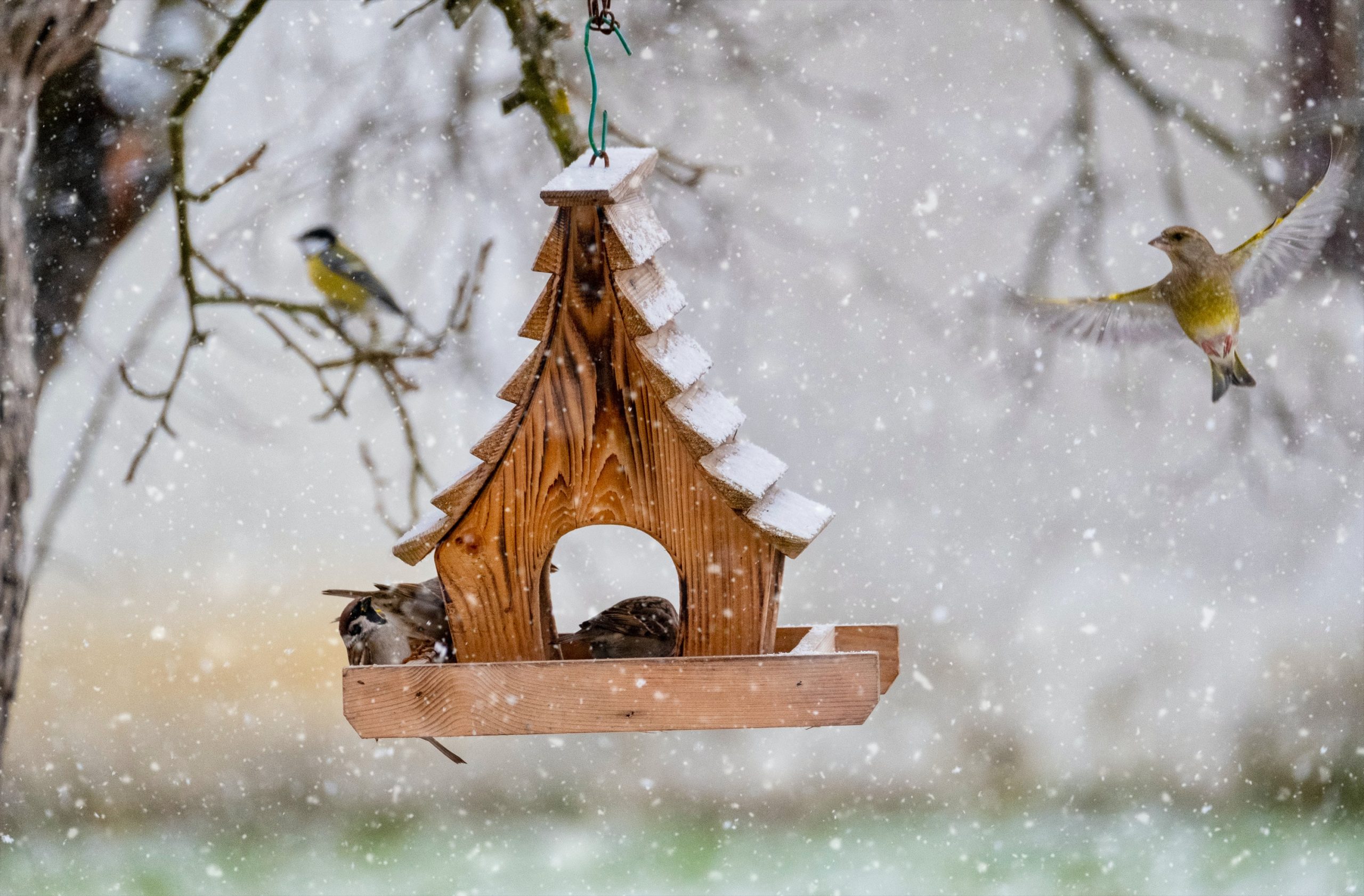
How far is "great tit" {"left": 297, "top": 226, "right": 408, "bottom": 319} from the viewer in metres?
2.79

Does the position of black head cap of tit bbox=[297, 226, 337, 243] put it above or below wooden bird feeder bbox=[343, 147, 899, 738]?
above

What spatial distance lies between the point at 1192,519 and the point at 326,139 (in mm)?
2026

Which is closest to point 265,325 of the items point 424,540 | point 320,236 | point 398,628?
point 320,236

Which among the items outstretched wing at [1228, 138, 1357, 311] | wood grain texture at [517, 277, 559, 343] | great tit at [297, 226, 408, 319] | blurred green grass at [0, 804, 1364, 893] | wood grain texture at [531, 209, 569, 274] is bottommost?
blurred green grass at [0, 804, 1364, 893]

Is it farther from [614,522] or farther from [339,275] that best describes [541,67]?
[614,522]

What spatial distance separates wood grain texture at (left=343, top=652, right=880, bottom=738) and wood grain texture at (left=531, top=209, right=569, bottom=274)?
378mm

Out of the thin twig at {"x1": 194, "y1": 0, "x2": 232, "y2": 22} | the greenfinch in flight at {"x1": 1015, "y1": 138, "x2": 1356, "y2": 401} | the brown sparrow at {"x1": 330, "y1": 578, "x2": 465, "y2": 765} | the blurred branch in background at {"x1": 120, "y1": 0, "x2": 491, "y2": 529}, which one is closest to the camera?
the brown sparrow at {"x1": 330, "y1": 578, "x2": 465, "y2": 765}

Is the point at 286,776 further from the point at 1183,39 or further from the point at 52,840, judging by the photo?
the point at 1183,39

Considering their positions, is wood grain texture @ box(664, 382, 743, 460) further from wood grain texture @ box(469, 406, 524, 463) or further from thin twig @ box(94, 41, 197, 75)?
thin twig @ box(94, 41, 197, 75)

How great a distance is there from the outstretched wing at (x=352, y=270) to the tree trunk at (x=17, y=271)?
623mm

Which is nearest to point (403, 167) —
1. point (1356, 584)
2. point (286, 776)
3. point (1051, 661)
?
point (286, 776)

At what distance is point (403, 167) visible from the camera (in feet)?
10.1

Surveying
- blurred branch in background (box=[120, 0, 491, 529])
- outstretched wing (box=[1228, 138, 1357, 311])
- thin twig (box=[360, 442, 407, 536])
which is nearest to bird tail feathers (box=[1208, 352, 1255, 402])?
outstretched wing (box=[1228, 138, 1357, 311])

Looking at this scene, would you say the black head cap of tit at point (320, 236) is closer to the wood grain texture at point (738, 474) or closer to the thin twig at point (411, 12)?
the thin twig at point (411, 12)
